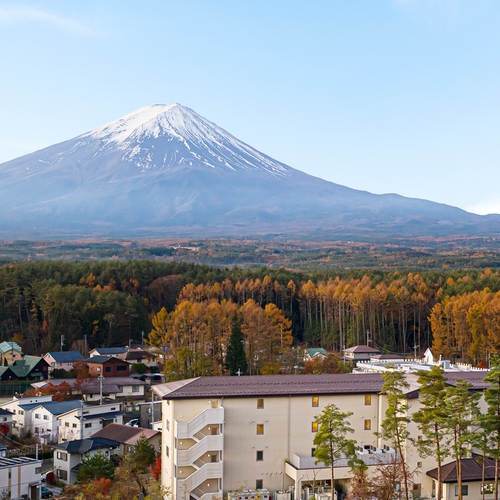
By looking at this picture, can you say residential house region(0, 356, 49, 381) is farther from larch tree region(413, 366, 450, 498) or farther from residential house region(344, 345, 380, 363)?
larch tree region(413, 366, 450, 498)

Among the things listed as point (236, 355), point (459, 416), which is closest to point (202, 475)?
point (459, 416)

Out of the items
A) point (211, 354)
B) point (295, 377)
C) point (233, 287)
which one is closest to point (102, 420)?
point (295, 377)

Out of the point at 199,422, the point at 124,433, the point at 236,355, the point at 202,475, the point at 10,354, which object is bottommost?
the point at 124,433

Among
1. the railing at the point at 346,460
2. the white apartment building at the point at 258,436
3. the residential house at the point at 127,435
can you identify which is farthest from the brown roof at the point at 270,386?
the residential house at the point at 127,435

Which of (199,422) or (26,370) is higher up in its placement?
(199,422)

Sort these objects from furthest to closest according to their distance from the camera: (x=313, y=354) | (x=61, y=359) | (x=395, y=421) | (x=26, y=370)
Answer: (x=313, y=354) → (x=61, y=359) → (x=26, y=370) → (x=395, y=421)

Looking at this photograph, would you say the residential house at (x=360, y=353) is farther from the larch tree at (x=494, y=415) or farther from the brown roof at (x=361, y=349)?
the larch tree at (x=494, y=415)

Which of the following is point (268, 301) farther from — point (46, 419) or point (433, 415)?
point (433, 415)

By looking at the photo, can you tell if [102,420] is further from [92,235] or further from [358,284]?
[92,235]
